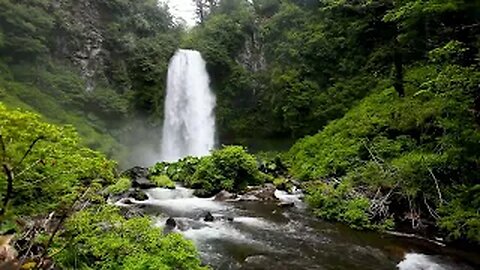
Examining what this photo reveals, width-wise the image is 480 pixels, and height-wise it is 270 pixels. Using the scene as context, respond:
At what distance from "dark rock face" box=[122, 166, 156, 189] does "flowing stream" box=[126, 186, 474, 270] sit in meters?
3.52

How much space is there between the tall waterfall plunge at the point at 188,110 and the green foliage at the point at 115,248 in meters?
20.2

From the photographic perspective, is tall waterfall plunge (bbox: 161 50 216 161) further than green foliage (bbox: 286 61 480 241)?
Yes

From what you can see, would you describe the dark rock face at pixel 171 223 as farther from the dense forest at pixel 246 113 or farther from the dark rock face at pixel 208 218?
the dense forest at pixel 246 113

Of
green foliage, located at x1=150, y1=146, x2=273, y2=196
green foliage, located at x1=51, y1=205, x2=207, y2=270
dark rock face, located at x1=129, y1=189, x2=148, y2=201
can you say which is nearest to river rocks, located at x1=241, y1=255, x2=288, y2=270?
green foliage, located at x1=51, y1=205, x2=207, y2=270

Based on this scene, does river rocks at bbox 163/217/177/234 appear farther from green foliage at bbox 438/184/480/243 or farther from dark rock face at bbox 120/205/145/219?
green foliage at bbox 438/184/480/243

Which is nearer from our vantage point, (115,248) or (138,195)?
(115,248)

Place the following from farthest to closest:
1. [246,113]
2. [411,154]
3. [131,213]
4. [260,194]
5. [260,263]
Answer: [246,113]
[260,194]
[411,154]
[131,213]
[260,263]

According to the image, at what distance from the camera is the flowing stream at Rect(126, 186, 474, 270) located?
823 cm

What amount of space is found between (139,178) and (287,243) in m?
9.87

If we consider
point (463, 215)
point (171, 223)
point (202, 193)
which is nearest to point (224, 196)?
point (202, 193)

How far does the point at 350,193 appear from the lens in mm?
12422

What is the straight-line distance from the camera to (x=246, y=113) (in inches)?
1049

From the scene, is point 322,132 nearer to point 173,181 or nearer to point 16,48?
point 173,181

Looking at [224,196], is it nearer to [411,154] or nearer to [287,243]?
[287,243]
